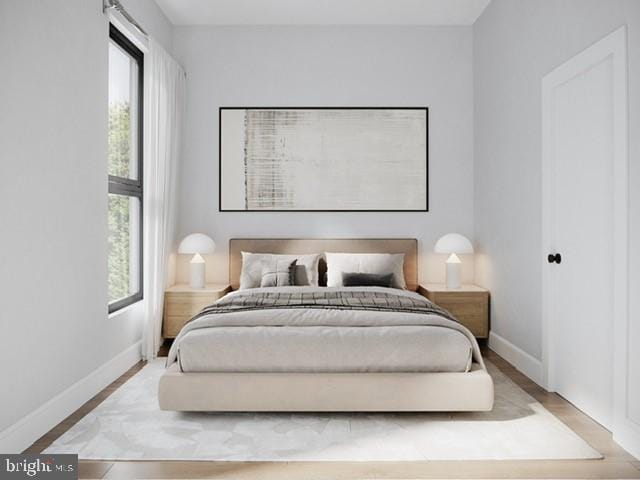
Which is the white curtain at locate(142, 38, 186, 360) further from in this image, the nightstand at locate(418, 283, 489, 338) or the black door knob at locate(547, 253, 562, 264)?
the black door knob at locate(547, 253, 562, 264)

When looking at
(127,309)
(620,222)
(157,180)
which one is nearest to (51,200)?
(127,309)

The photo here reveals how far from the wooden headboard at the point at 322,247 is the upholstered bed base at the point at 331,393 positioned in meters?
2.15

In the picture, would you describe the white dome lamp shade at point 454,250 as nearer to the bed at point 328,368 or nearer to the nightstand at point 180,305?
the bed at point 328,368

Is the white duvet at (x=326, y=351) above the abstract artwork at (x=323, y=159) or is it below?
below

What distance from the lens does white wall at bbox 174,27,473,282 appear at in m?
5.00

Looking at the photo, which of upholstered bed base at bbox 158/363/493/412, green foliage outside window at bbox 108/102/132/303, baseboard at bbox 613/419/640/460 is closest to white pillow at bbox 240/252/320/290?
green foliage outside window at bbox 108/102/132/303

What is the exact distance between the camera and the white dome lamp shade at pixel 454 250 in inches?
183

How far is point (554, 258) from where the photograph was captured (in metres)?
3.34

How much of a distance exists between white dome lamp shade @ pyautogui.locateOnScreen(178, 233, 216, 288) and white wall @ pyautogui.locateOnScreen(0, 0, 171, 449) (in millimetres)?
1114

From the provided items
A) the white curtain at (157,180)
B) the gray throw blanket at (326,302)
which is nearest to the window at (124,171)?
the white curtain at (157,180)

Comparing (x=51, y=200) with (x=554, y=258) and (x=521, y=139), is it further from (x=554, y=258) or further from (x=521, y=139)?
(x=521, y=139)

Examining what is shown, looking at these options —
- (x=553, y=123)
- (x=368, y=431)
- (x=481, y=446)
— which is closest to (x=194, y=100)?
(x=553, y=123)

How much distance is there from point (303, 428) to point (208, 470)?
2.03 ft

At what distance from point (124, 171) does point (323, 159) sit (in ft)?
6.05
